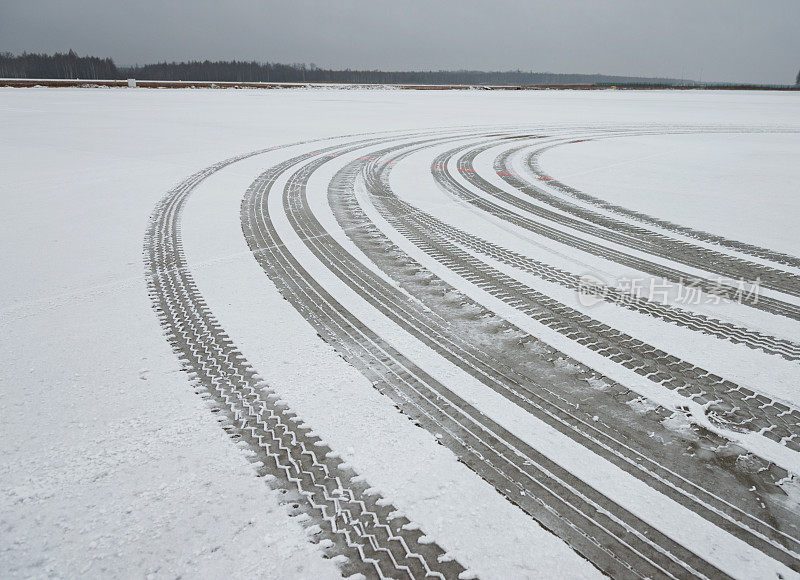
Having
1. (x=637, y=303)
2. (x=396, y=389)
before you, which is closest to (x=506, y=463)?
(x=396, y=389)

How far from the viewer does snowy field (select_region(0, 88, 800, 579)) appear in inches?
89.1

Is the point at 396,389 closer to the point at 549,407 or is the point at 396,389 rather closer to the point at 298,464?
the point at 298,464

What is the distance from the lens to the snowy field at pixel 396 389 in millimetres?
2264

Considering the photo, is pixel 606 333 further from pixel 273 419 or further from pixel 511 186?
pixel 511 186

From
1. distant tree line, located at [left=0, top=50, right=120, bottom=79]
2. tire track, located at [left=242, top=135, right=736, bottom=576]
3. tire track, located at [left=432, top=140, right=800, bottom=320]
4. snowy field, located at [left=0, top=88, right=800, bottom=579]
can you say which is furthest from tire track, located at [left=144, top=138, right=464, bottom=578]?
distant tree line, located at [left=0, top=50, right=120, bottom=79]

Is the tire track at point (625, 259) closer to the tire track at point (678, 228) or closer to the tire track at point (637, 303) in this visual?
the tire track at point (637, 303)

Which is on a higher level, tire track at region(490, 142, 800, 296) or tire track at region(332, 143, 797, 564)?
tire track at region(490, 142, 800, 296)

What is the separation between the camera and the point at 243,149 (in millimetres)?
12922

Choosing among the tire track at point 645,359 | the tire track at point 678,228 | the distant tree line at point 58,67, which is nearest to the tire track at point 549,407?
the tire track at point 645,359

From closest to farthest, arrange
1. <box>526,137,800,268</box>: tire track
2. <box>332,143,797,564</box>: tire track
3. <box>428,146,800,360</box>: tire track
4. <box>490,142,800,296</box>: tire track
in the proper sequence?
<box>332,143,797,564</box>: tire track
<box>428,146,800,360</box>: tire track
<box>490,142,800,296</box>: tire track
<box>526,137,800,268</box>: tire track

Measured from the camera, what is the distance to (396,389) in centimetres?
329

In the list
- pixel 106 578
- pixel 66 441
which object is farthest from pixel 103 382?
pixel 106 578

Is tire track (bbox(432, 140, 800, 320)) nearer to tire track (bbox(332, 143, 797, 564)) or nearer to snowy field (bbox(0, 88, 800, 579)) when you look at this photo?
snowy field (bbox(0, 88, 800, 579))

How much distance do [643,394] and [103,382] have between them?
3.64m
